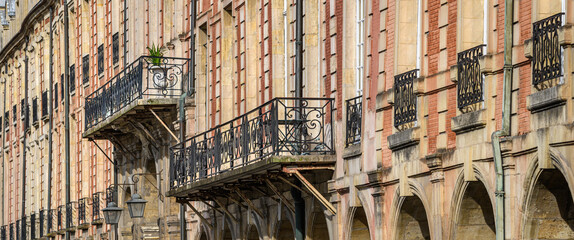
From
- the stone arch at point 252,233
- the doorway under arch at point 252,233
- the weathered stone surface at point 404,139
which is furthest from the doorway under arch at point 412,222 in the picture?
the doorway under arch at point 252,233

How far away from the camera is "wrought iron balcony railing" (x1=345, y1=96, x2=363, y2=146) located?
2447cm

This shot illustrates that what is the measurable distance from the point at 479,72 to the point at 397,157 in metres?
3.38

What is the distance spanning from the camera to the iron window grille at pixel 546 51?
673 inches

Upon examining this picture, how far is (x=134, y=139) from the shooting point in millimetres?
40594

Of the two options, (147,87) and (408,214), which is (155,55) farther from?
(408,214)

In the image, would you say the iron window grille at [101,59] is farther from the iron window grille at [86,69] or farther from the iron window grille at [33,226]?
the iron window grille at [33,226]

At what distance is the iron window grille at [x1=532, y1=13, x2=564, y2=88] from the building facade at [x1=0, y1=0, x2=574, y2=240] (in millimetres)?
21

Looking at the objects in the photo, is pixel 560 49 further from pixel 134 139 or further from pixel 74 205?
pixel 74 205

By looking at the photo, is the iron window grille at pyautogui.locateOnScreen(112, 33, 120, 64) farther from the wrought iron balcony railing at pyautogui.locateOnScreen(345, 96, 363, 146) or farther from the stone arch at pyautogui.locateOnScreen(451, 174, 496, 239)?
the stone arch at pyautogui.locateOnScreen(451, 174, 496, 239)

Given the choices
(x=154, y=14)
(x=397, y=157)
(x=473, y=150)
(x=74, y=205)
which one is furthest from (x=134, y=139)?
(x=473, y=150)

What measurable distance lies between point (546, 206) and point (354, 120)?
282 inches

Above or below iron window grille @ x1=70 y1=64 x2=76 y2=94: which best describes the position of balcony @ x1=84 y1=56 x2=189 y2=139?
below

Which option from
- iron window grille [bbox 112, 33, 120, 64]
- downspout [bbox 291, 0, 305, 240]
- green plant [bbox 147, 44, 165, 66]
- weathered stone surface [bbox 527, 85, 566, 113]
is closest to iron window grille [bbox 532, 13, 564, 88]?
weathered stone surface [bbox 527, 85, 566, 113]

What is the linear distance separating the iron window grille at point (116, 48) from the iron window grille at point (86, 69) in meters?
3.76
